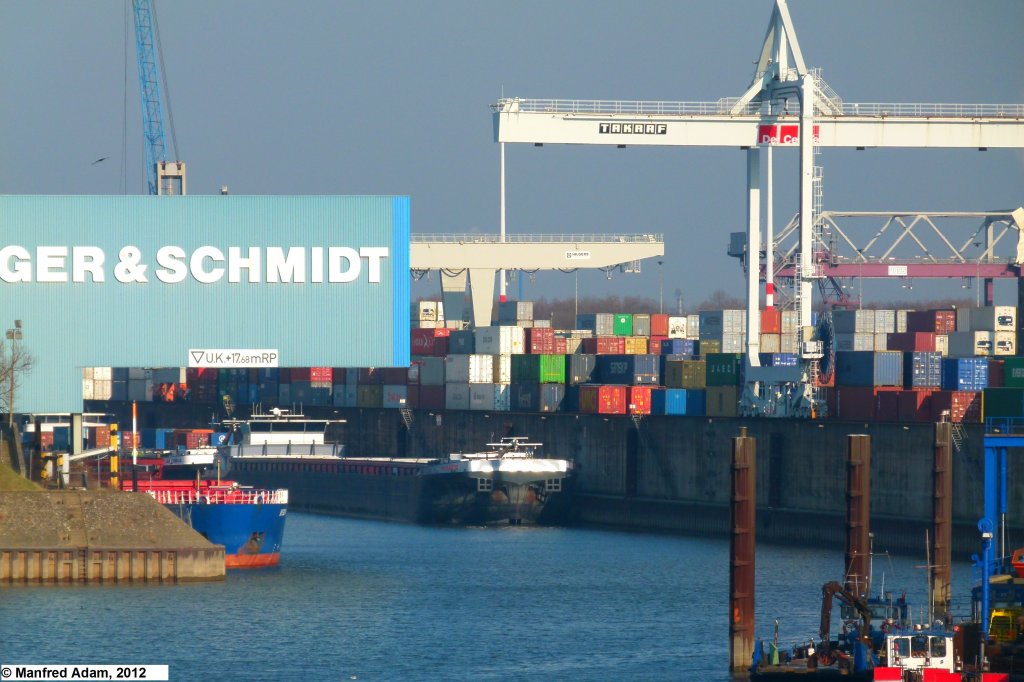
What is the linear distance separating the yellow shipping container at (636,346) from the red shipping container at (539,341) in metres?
3.91

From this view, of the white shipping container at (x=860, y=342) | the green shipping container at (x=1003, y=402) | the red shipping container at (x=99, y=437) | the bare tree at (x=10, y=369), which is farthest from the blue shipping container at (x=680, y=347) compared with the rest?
the bare tree at (x=10, y=369)

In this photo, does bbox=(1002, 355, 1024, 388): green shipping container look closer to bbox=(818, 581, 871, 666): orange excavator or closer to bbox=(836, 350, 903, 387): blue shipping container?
bbox=(836, 350, 903, 387): blue shipping container

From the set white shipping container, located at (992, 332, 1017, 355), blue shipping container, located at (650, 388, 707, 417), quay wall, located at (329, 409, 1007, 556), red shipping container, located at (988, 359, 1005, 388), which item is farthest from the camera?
blue shipping container, located at (650, 388, 707, 417)

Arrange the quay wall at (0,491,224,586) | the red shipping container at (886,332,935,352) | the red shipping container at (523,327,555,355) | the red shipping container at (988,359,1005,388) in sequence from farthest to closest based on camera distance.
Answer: the red shipping container at (523,327,555,355) < the red shipping container at (886,332,935,352) < the red shipping container at (988,359,1005,388) < the quay wall at (0,491,224,586)

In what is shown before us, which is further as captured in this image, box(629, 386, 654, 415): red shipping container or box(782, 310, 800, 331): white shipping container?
box(629, 386, 654, 415): red shipping container

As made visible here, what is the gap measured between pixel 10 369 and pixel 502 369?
3609 cm

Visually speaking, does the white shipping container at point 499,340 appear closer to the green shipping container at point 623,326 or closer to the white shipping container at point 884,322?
the green shipping container at point 623,326

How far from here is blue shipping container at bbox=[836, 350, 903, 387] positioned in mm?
77812

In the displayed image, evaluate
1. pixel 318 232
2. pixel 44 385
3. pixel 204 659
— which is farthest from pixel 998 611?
pixel 44 385

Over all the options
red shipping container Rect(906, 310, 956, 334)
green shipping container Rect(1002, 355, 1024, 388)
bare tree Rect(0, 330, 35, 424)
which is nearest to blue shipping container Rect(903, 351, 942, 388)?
green shipping container Rect(1002, 355, 1024, 388)

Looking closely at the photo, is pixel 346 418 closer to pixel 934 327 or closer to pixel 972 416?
pixel 934 327

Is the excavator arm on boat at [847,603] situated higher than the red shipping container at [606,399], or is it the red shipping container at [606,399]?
the red shipping container at [606,399]

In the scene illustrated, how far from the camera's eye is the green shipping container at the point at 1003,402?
223 ft

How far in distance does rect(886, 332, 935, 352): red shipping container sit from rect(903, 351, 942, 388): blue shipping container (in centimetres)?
1010
